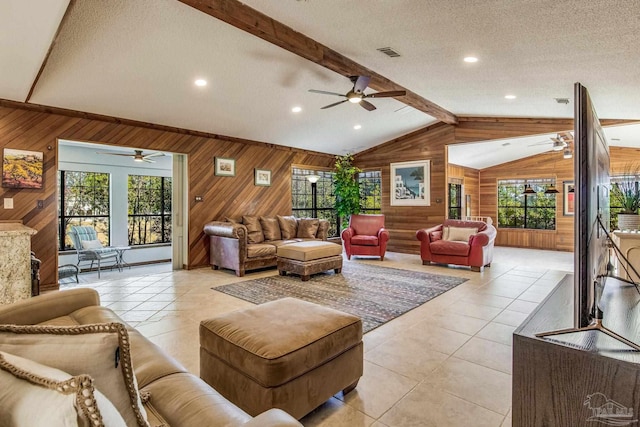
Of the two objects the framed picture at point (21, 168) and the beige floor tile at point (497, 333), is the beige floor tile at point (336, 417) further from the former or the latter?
the framed picture at point (21, 168)

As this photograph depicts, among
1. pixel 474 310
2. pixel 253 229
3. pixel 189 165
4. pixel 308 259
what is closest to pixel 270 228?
pixel 253 229

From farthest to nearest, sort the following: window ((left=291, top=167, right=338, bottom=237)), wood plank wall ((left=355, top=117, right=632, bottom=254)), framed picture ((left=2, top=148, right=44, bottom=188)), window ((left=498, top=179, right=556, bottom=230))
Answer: window ((left=498, top=179, right=556, bottom=230)) < window ((left=291, top=167, right=338, bottom=237)) < wood plank wall ((left=355, top=117, right=632, bottom=254)) < framed picture ((left=2, top=148, right=44, bottom=188))

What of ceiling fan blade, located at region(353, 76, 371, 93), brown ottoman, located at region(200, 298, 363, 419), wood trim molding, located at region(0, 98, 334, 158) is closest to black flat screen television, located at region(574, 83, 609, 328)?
brown ottoman, located at region(200, 298, 363, 419)

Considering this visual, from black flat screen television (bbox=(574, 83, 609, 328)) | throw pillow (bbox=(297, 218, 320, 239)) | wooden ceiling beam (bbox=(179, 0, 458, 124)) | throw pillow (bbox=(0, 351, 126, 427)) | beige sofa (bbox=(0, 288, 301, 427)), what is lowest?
beige sofa (bbox=(0, 288, 301, 427))

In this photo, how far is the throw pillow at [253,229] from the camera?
620 centimetres

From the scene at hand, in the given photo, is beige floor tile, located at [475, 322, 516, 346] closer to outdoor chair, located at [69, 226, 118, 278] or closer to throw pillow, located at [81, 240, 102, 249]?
outdoor chair, located at [69, 226, 118, 278]

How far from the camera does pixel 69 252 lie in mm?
6918

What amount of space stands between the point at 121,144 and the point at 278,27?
3407 mm

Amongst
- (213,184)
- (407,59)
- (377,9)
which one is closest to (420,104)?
(407,59)

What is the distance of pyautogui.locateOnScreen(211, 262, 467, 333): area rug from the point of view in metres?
3.70

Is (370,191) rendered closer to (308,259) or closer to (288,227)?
(288,227)

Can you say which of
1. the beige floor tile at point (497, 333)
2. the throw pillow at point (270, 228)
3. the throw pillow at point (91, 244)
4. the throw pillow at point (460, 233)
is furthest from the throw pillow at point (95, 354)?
the throw pillow at point (91, 244)

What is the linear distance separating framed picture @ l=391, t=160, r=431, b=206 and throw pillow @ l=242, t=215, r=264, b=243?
3619 millimetres

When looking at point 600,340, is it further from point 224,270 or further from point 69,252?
point 69,252
